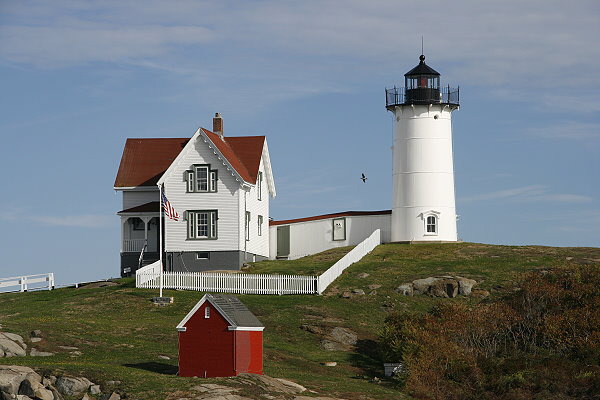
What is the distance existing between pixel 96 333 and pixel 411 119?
28279 millimetres

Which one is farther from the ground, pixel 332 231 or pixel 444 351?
pixel 332 231

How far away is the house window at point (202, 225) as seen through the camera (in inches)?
2261

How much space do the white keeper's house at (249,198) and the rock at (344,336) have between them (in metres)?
14.0

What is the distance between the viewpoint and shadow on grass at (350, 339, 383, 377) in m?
39.8

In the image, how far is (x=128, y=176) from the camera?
61.6 metres

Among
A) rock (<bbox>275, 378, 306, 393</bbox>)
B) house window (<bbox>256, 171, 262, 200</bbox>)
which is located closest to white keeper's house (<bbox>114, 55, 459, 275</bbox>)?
house window (<bbox>256, 171, 262, 200</bbox>)

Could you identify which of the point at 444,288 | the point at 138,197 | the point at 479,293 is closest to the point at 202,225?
the point at 138,197

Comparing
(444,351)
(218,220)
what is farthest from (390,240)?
(444,351)

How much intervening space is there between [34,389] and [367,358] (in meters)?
14.7

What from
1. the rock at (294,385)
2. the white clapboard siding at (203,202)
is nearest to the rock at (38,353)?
the rock at (294,385)

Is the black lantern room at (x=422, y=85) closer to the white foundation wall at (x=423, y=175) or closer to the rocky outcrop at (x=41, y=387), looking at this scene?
the white foundation wall at (x=423, y=175)

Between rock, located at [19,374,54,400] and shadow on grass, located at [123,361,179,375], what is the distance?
13.4 ft

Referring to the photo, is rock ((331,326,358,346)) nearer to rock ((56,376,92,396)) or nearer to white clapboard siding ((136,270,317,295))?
white clapboard siding ((136,270,317,295))

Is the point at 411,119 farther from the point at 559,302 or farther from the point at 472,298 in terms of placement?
the point at 559,302
